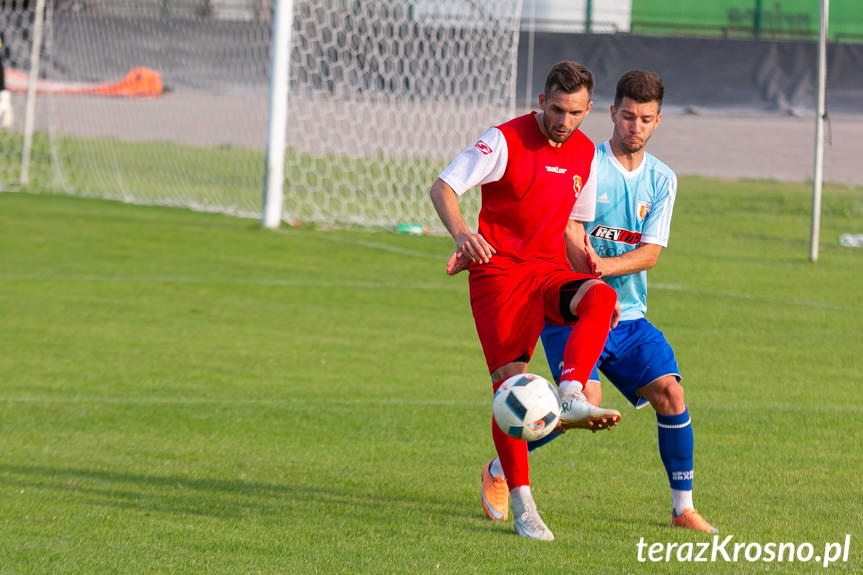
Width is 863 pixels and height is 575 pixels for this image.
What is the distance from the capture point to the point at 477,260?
486cm

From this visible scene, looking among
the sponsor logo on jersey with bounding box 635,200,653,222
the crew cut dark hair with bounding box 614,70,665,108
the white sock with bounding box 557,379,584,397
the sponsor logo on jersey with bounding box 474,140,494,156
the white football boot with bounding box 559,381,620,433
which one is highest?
the crew cut dark hair with bounding box 614,70,665,108

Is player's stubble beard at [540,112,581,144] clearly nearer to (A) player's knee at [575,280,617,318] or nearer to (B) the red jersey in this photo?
(B) the red jersey

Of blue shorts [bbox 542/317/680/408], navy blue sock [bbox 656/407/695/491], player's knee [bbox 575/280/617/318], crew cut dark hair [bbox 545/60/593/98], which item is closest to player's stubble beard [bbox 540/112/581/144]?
crew cut dark hair [bbox 545/60/593/98]

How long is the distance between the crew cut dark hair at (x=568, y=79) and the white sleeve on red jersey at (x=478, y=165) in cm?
31

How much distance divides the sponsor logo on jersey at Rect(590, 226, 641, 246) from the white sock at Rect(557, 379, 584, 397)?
0.99m

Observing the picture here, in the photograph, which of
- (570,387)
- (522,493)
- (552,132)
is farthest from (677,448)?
(552,132)

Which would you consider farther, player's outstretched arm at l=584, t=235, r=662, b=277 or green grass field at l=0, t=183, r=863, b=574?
player's outstretched arm at l=584, t=235, r=662, b=277

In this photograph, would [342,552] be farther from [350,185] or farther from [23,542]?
[350,185]

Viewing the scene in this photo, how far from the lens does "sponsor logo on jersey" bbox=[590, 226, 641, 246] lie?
554 cm

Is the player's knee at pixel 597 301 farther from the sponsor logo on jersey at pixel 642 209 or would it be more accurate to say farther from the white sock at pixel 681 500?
the white sock at pixel 681 500

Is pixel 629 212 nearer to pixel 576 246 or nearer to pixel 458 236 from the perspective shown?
pixel 576 246

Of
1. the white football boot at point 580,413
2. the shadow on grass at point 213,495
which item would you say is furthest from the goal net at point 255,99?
the white football boot at point 580,413

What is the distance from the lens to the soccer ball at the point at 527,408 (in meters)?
4.62

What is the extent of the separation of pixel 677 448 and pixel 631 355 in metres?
0.44
